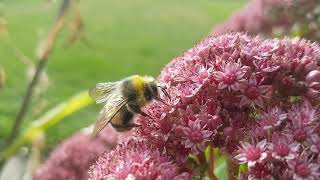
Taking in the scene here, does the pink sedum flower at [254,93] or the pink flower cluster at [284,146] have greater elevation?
the pink sedum flower at [254,93]

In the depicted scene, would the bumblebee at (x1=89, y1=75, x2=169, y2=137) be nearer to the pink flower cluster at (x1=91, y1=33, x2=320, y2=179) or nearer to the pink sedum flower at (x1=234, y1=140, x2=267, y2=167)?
the pink flower cluster at (x1=91, y1=33, x2=320, y2=179)

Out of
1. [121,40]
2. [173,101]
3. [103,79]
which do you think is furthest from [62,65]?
[173,101]

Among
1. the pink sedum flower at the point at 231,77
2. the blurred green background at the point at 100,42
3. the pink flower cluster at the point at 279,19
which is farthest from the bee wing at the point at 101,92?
the blurred green background at the point at 100,42

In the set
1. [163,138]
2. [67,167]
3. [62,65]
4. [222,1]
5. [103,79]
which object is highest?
[222,1]

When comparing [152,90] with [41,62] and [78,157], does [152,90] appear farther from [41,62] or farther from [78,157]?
[41,62]

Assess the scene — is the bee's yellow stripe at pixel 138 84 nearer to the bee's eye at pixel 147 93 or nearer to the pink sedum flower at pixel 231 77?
the bee's eye at pixel 147 93

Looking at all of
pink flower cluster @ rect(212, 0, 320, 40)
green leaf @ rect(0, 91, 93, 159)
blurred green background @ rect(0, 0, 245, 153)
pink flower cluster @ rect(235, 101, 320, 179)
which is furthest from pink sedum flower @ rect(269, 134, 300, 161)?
blurred green background @ rect(0, 0, 245, 153)

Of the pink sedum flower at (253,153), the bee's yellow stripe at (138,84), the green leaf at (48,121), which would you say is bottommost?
the pink sedum flower at (253,153)

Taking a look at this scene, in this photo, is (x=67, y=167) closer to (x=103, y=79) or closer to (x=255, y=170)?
(x=255, y=170)
